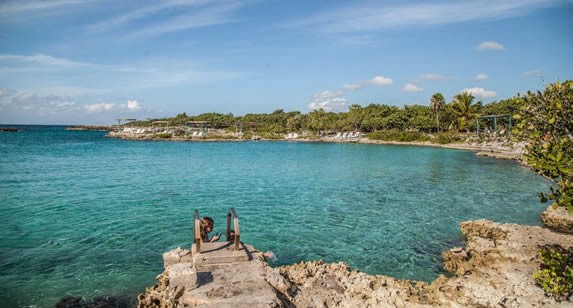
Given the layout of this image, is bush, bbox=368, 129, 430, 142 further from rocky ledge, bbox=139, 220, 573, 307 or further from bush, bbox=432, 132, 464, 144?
rocky ledge, bbox=139, 220, 573, 307

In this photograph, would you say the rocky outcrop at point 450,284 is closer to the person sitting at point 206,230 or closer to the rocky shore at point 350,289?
the rocky shore at point 350,289

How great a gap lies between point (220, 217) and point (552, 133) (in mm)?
12188

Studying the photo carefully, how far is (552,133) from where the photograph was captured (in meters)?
6.23

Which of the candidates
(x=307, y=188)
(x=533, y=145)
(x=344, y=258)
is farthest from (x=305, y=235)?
(x=307, y=188)

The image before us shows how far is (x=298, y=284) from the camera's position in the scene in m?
8.02

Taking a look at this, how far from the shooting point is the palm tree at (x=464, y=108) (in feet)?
238

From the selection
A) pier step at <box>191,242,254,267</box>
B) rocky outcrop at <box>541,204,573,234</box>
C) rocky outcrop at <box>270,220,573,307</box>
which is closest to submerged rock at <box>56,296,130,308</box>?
pier step at <box>191,242,254,267</box>

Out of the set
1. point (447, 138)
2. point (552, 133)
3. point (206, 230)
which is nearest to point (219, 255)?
point (206, 230)

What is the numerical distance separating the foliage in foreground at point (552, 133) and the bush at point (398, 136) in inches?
2732

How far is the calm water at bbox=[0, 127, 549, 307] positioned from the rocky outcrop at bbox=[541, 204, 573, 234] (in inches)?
29.7

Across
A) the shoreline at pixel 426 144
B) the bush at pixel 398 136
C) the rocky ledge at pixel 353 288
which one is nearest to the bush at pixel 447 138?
the shoreline at pixel 426 144

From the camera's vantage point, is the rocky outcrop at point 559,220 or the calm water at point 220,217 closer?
the calm water at point 220,217

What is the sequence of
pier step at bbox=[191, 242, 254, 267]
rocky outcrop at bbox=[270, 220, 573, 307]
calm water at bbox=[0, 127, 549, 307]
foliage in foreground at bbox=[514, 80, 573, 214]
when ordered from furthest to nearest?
1. calm water at bbox=[0, 127, 549, 307]
2. pier step at bbox=[191, 242, 254, 267]
3. rocky outcrop at bbox=[270, 220, 573, 307]
4. foliage in foreground at bbox=[514, 80, 573, 214]

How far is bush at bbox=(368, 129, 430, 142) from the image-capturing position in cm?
7324
